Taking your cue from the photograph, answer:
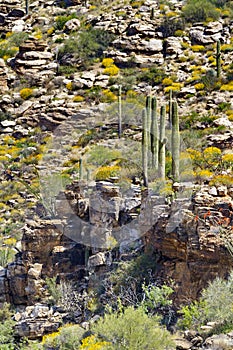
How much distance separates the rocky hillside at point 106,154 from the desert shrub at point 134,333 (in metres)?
0.54

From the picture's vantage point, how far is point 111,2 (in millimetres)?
51031

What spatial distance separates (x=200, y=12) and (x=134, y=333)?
115 feet

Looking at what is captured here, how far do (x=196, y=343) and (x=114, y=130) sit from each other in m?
24.0

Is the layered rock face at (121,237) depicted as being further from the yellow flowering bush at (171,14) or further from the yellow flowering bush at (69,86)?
the yellow flowering bush at (171,14)

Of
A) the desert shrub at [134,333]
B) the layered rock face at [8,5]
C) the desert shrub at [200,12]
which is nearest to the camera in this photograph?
the desert shrub at [134,333]

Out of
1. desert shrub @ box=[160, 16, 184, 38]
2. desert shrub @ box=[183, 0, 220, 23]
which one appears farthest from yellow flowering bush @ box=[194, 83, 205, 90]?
desert shrub @ box=[183, 0, 220, 23]

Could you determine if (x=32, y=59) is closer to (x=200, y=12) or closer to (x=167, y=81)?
(x=167, y=81)

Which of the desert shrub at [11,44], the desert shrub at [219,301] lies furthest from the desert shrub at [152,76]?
the desert shrub at [219,301]

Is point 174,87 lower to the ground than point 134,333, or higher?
lower

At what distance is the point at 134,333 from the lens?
13578 mm

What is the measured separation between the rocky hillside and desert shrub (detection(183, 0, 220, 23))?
100mm

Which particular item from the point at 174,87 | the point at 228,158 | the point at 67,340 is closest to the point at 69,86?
the point at 174,87

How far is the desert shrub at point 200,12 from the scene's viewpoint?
45688 millimetres

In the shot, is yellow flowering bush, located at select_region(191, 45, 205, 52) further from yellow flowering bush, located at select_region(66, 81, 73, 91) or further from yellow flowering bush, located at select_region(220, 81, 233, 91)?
yellow flowering bush, located at select_region(66, 81, 73, 91)
